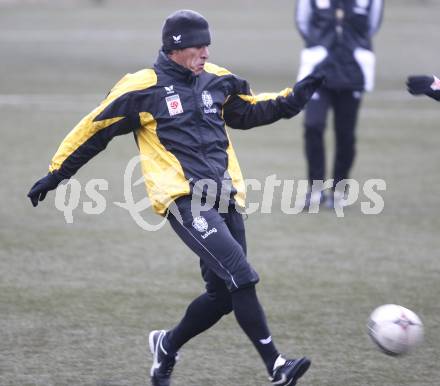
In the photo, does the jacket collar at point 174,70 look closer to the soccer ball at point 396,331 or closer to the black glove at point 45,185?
the black glove at point 45,185

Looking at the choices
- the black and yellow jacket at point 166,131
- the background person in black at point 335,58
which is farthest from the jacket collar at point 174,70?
the background person in black at point 335,58

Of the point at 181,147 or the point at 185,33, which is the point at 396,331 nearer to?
the point at 181,147

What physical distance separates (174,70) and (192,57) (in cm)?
13

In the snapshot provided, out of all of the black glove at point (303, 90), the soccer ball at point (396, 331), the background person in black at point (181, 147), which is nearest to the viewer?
the background person in black at point (181, 147)

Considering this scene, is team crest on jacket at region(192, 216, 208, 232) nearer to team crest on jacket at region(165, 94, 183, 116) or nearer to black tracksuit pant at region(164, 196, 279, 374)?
black tracksuit pant at region(164, 196, 279, 374)

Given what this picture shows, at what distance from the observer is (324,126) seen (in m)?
11.0

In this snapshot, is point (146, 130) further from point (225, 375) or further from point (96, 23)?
point (96, 23)

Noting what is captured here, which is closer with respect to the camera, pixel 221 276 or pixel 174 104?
pixel 221 276

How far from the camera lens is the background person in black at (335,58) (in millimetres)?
10867

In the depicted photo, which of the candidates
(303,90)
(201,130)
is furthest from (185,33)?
(303,90)

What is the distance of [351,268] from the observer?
8812mm

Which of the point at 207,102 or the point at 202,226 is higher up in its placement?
the point at 207,102

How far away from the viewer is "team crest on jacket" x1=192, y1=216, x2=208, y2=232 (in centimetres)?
576

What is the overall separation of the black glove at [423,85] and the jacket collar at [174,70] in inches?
56.8
